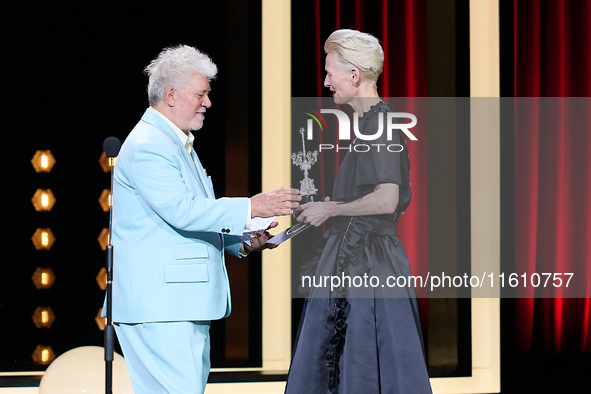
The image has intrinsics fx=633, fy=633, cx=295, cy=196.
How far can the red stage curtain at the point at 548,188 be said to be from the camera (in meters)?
3.62

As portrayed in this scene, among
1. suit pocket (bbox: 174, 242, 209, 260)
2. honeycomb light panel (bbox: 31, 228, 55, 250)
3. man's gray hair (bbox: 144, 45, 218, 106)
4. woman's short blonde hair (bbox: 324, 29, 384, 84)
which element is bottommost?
honeycomb light panel (bbox: 31, 228, 55, 250)

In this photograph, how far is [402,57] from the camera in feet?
11.8

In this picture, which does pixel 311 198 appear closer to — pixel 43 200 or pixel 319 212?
pixel 319 212

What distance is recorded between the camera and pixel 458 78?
362 cm

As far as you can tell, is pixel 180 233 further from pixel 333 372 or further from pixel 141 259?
pixel 333 372

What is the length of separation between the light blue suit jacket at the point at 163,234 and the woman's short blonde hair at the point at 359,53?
712 millimetres

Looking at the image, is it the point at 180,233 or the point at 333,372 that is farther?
the point at 333,372

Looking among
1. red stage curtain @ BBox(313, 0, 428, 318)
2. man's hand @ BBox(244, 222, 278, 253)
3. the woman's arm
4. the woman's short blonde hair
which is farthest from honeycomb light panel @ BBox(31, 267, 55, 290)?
the woman's short blonde hair

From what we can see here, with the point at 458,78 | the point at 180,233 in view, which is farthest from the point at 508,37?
the point at 180,233

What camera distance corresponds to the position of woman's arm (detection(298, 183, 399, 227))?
2281 mm

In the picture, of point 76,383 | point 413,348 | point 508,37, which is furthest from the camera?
point 508,37

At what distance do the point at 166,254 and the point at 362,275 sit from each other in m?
0.71

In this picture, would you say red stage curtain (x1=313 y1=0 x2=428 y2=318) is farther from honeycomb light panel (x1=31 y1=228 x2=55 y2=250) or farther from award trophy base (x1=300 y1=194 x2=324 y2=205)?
honeycomb light panel (x1=31 y1=228 x2=55 y2=250)

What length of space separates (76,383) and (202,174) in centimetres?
112
